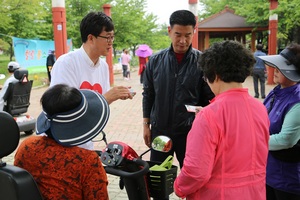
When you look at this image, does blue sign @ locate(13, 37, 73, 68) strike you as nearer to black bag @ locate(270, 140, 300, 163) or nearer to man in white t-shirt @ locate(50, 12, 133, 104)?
man in white t-shirt @ locate(50, 12, 133, 104)

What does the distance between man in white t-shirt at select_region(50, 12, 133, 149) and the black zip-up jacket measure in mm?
359

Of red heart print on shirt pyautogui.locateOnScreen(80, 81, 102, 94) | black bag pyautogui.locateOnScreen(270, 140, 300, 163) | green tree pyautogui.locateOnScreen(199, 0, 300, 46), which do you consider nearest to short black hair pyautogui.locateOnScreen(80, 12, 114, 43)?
red heart print on shirt pyautogui.locateOnScreen(80, 81, 102, 94)

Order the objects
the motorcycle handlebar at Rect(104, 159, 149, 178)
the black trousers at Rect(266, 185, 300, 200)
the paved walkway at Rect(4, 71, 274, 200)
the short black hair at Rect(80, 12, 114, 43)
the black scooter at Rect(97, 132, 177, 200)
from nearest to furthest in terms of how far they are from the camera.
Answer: the motorcycle handlebar at Rect(104, 159, 149, 178) → the black scooter at Rect(97, 132, 177, 200) → the black trousers at Rect(266, 185, 300, 200) → the short black hair at Rect(80, 12, 114, 43) → the paved walkway at Rect(4, 71, 274, 200)

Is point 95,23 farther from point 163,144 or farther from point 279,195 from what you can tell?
point 279,195

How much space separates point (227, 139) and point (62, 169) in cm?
81

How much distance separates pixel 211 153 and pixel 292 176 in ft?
3.37

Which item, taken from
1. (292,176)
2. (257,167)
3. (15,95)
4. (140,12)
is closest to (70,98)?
(257,167)

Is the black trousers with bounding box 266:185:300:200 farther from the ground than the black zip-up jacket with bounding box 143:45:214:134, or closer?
closer

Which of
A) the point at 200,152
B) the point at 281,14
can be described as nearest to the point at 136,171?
the point at 200,152

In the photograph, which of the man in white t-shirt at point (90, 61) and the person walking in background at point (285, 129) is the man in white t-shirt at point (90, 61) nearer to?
the man in white t-shirt at point (90, 61)

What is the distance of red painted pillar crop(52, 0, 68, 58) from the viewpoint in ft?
27.2

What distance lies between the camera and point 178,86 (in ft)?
9.02

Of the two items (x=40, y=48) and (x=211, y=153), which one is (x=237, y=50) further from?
(x=40, y=48)

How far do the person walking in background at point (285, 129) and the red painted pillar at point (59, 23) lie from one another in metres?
6.85
